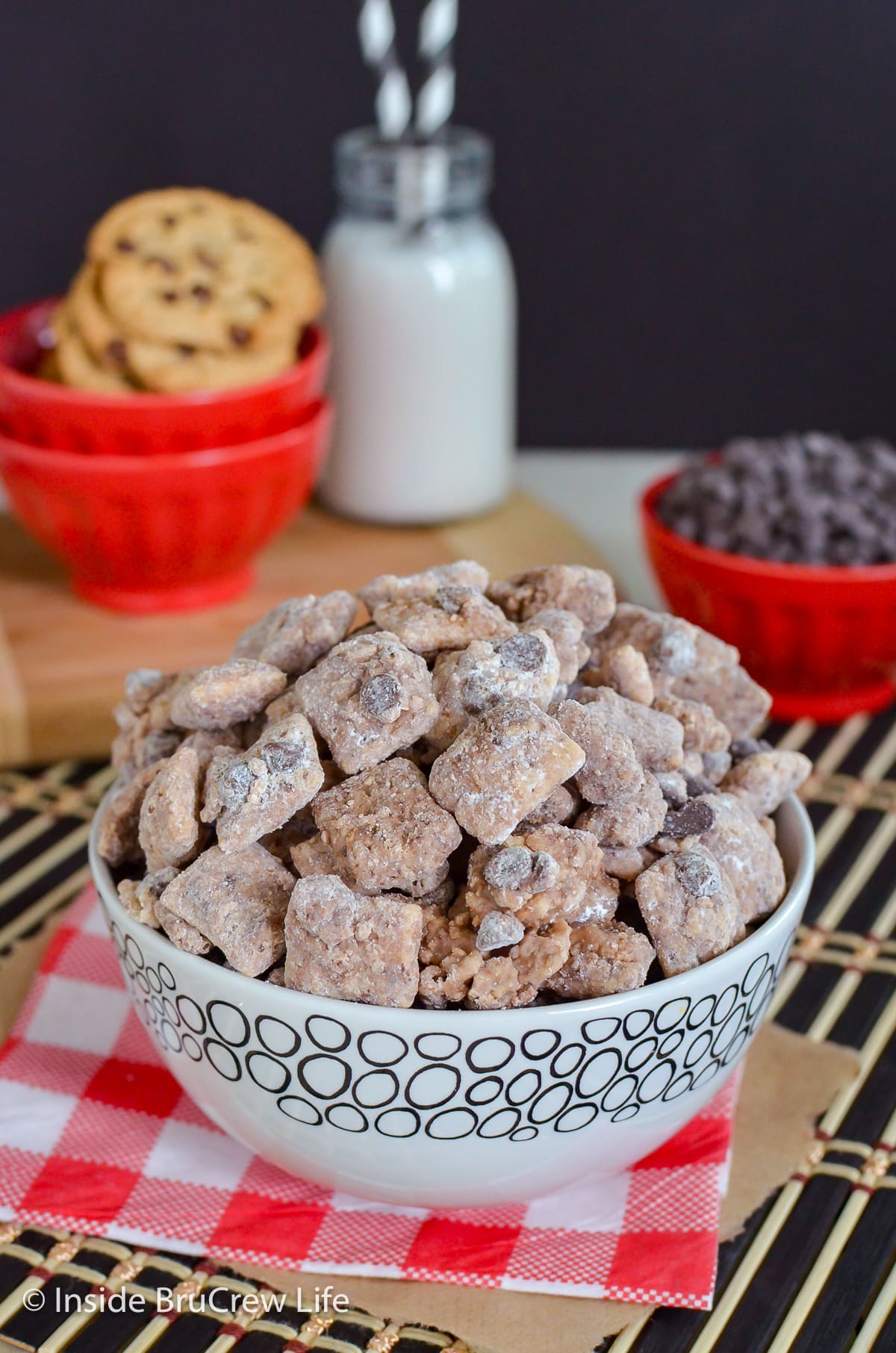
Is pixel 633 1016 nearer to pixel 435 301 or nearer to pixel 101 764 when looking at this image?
pixel 101 764

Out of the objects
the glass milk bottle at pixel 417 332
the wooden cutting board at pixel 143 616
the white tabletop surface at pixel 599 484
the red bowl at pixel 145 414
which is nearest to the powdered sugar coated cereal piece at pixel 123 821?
the wooden cutting board at pixel 143 616

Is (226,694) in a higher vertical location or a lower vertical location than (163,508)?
higher

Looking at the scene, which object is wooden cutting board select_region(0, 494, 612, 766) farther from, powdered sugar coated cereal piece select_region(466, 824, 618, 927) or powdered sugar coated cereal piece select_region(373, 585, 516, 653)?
powdered sugar coated cereal piece select_region(466, 824, 618, 927)

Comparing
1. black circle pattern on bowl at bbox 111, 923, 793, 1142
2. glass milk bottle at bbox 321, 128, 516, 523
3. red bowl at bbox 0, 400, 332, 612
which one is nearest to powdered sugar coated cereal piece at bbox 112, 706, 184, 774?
black circle pattern on bowl at bbox 111, 923, 793, 1142

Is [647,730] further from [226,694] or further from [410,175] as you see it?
[410,175]

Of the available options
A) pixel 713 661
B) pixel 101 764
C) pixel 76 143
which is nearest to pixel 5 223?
pixel 76 143

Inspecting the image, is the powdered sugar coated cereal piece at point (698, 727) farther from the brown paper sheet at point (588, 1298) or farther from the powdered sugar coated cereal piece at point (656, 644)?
the brown paper sheet at point (588, 1298)

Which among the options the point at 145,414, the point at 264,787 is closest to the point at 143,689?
the point at 264,787
